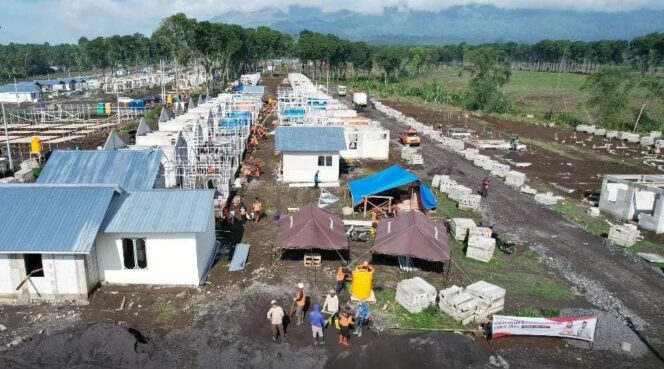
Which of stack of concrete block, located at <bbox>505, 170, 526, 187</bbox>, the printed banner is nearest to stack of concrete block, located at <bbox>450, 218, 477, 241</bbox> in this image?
the printed banner

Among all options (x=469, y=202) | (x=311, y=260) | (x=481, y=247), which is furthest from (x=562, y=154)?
(x=311, y=260)

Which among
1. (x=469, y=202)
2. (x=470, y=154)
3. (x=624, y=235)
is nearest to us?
(x=624, y=235)

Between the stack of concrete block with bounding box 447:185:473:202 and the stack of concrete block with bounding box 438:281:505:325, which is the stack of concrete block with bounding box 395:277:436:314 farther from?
the stack of concrete block with bounding box 447:185:473:202

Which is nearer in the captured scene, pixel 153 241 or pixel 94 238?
pixel 94 238

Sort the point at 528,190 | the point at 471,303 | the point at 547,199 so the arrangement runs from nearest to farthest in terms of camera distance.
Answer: the point at 471,303
the point at 547,199
the point at 528,190

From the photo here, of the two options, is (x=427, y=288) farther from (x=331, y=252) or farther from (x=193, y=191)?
(x=193, y=191)

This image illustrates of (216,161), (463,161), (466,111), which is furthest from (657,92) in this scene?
(216,161)

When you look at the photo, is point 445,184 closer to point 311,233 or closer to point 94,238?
point 311,233
